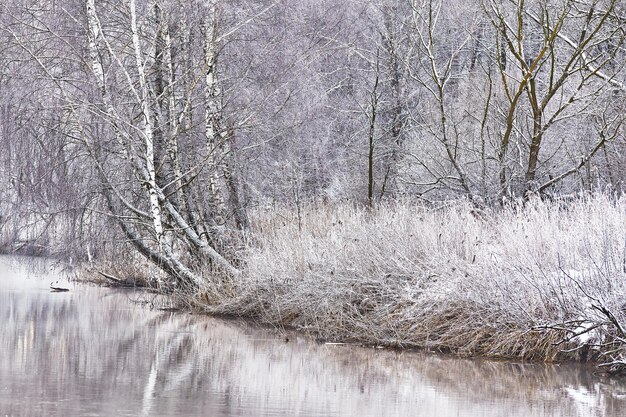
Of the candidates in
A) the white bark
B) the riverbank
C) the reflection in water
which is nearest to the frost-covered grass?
the riverbank

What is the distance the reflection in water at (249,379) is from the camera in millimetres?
9367

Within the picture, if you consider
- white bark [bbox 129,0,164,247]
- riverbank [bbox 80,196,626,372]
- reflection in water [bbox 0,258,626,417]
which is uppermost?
white bark [bbox 129,0,164,247]

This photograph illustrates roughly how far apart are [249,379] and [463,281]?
3.58 m

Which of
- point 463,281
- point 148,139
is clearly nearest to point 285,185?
point 148,139

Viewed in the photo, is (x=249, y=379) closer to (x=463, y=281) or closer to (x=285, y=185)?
(x=463, y=281)

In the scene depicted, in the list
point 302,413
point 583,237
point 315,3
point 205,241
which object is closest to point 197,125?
point 205,241

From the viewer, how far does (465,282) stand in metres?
13.3

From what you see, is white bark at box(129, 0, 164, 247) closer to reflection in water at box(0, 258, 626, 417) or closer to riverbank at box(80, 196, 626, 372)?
riverbank at box(80, 196, 626, 372)

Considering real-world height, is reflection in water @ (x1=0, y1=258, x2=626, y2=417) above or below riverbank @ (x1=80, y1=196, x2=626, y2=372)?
below

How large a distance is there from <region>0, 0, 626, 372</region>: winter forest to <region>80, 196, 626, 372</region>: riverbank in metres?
0.03

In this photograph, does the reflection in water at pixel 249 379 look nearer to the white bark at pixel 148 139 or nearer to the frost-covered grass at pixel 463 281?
the frost-covered grass at pixel 463 281

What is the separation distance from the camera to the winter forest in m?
13.2

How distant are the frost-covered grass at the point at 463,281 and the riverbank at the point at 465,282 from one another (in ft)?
0.06

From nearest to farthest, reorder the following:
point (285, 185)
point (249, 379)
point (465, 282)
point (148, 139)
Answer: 1. point (249, 379)
2. point (465, 282)
3. point (148, 139)
4. point (285, 185)
